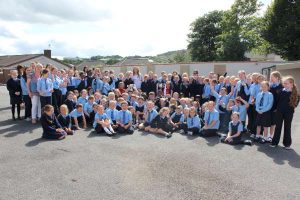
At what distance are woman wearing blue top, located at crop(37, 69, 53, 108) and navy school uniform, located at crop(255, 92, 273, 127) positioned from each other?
655cm

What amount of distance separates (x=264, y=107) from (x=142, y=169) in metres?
4.22

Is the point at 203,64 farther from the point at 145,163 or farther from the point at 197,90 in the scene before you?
the point at 145,163

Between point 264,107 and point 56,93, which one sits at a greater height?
point 56,93

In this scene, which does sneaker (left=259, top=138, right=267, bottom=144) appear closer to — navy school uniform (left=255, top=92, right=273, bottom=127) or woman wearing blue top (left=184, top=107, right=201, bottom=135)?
navy school uniform (left=255, top=92, right=273, bottom=127)

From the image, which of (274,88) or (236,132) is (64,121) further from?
(274,88)

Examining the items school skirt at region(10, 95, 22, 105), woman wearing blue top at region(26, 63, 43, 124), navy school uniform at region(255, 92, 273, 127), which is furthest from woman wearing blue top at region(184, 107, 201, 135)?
school skirt at region(10, 95, 22, 105)

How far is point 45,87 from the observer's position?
10.6 meters

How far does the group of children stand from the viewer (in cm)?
890

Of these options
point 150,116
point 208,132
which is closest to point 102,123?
point 150,116

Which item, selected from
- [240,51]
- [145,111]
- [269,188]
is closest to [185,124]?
[145,111]

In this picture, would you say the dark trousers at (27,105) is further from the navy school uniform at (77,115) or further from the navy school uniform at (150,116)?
the navy school uniform at (150,116)

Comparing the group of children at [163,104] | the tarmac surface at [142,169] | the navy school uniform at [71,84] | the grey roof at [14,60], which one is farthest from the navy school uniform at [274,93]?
the grey roof at [14,60]

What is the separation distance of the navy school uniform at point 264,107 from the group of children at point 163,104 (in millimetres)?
25

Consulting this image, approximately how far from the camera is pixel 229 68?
104ft
